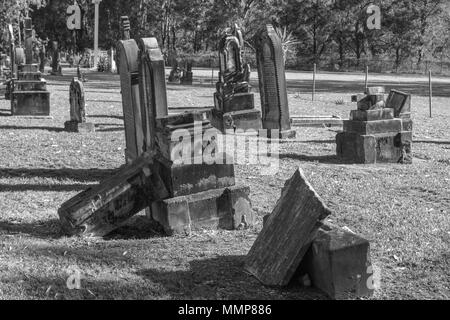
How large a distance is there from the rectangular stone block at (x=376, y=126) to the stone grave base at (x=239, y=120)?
415cm

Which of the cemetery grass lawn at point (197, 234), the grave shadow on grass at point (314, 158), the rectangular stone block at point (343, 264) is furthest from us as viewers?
the grave shadow on grass at point (314, 158)

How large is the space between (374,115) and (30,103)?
33.2 feet

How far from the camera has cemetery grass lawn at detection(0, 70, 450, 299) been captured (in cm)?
469

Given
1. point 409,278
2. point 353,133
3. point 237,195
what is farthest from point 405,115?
point 409,278

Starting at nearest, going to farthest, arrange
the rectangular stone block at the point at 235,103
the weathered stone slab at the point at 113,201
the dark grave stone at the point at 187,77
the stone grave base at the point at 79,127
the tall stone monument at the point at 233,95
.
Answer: the weathered stone slab at the point at 113,201, the stone grave base at the point at 79,127, the tall stone monument at the point at 233,95, the rectangular stone block at the point at 235,103, the dark grave stone at the point at 187,77

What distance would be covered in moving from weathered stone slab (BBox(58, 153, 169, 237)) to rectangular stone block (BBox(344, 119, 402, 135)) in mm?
4794

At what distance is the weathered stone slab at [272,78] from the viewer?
42.7 feet

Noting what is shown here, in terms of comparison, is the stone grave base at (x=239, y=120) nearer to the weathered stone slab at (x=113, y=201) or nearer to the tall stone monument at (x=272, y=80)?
the tall stone monument at (x=272, y=80)

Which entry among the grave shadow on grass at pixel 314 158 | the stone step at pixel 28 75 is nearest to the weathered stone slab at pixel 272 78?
the grave shadow on grass at pixel 314 158

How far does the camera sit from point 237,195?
6.34 meters
